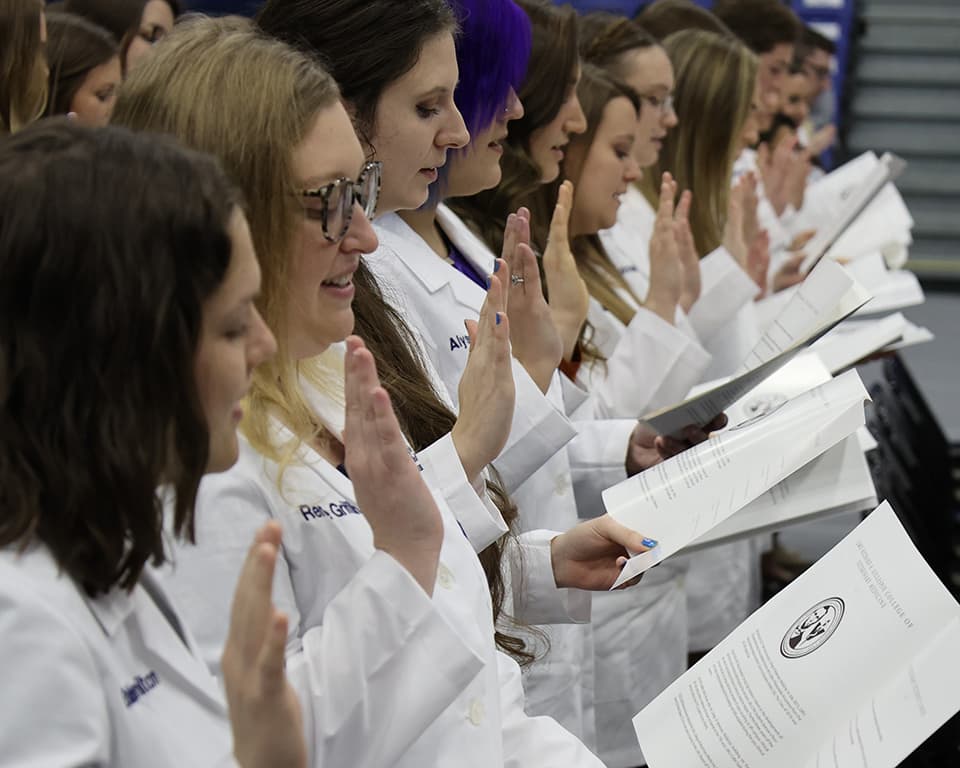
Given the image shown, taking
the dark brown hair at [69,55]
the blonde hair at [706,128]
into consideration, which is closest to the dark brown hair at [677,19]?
the blonde hair at [706,128]

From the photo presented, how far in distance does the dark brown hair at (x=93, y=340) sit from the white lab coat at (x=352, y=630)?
0.84ft

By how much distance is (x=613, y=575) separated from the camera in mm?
1891

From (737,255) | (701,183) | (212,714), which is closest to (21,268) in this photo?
(212,714)

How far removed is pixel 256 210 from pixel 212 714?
53cm

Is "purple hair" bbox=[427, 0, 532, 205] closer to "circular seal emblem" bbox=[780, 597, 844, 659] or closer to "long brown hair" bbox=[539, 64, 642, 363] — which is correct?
"long brown hair" bbox=[539, 64, 642, 363]

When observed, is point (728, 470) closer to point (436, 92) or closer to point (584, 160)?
point (436, 92)

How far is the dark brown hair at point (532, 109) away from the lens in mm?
2646

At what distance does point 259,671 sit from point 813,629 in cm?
75

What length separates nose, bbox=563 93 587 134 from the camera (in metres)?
2.72

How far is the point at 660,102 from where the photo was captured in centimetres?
342

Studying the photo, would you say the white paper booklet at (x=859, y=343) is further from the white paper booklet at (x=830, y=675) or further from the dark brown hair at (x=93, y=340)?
the dark brown hair at (x=93, y=340)

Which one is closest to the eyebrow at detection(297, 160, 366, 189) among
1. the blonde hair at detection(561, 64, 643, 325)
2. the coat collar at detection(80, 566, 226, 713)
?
the coat collar at detection(80, 566, 226, 713)

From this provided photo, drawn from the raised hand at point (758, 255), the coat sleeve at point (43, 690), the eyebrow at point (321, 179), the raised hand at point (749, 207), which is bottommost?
the raised hand at point (758, 255)

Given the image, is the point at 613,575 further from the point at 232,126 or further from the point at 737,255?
the point at 737,255
